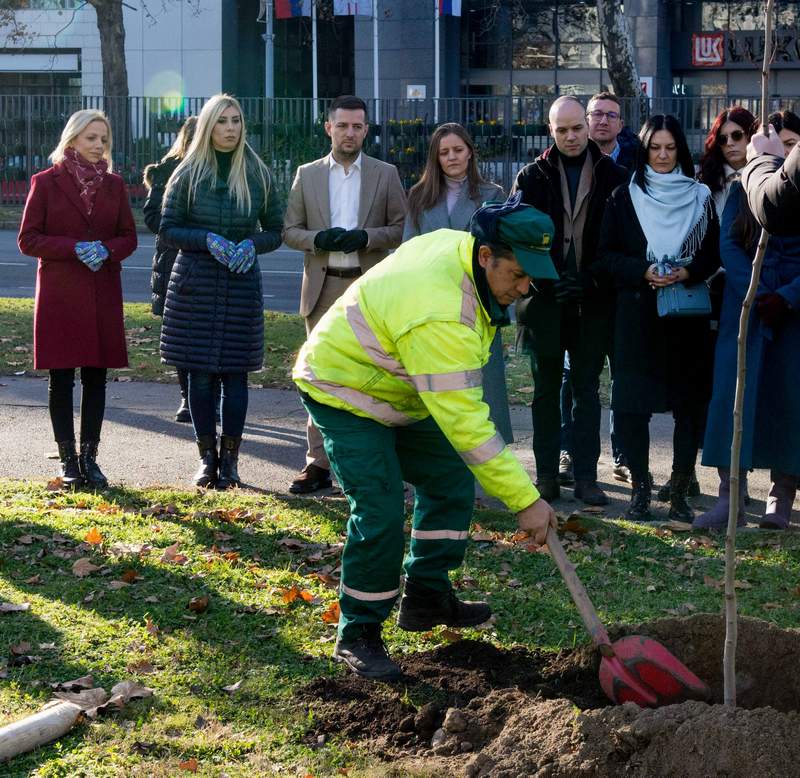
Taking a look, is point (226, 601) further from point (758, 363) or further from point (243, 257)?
point (758, 363)

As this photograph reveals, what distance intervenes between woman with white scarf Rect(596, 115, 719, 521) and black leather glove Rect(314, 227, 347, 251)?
1495 millimetres

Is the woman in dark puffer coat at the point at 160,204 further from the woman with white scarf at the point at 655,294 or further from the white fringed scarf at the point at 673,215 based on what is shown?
the white fringed scarf at the point at 673,215

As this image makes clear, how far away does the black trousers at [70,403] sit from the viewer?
24.4 ft

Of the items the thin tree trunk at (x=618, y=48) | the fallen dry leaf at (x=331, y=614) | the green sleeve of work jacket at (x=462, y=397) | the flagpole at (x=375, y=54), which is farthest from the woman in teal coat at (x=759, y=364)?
the flagpole at (x=375, y=54)

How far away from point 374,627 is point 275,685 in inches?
17.0

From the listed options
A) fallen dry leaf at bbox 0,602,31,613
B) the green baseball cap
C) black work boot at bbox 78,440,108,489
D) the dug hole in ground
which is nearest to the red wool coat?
black work boot at bbox 78,440,108,489

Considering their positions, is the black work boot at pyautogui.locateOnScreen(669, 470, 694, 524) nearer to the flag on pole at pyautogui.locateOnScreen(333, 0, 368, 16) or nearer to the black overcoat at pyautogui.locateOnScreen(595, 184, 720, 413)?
the black overcoat at pyautogui.locateOnScreen(595, 184, 720, 413)

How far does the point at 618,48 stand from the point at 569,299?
13071 millimetres

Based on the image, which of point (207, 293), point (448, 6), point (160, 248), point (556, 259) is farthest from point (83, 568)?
point (448, 6)

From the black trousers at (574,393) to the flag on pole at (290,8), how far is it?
29132 millimetres

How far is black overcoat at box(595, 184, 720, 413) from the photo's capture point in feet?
22.6

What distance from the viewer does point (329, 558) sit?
6223 mm

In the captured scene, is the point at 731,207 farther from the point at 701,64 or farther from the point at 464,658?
the point at 701,64

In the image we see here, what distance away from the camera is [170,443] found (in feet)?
28.4
